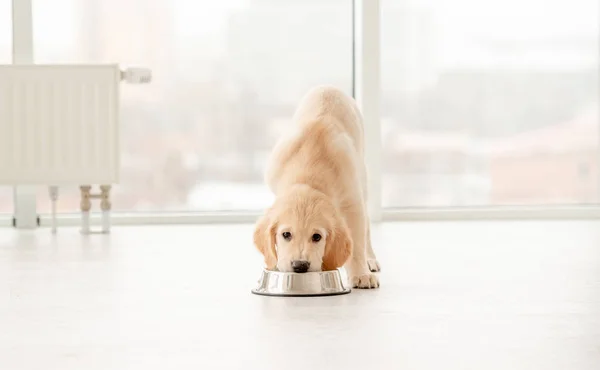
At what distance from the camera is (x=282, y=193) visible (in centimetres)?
297

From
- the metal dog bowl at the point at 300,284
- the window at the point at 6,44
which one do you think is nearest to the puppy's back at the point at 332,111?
the metal dog bowl at the point at 300,284

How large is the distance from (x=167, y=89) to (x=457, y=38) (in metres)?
1.61

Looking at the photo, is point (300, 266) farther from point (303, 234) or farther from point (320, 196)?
point (320, 196)

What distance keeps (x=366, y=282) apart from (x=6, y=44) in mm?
3355

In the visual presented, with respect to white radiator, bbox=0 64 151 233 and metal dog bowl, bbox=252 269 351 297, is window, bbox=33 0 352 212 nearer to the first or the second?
white radiator, bbox=0 64 151 233

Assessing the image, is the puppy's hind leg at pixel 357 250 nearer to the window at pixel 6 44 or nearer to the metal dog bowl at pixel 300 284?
the metal dog bowl at pixel 300 284

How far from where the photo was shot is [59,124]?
17.4ft

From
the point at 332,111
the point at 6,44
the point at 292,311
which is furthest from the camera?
the point at 6,44

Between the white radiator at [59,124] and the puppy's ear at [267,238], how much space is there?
2.46 metres

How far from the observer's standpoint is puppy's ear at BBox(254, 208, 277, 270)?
2.88 metres

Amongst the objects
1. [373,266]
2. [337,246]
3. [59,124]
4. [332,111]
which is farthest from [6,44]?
[337,246]

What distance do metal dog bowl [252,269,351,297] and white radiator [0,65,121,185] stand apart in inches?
100

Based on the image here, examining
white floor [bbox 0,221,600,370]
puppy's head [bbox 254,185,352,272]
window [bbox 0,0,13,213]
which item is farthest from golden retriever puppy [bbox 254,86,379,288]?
window [bbox 0,0,13,213]

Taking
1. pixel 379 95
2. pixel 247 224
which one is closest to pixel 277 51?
pixel 379 95
